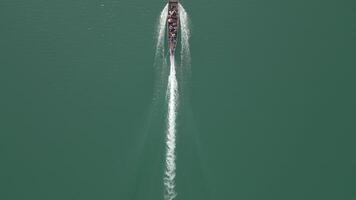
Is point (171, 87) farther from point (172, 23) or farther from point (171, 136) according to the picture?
point (172, 23)

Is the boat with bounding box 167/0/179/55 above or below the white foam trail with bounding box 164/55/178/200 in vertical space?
above

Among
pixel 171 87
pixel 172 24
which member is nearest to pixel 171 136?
pixel 171 87

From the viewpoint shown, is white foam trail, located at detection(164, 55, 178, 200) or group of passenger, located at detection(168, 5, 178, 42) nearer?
white foam trail, located at detection(164, 55, 178, 200)

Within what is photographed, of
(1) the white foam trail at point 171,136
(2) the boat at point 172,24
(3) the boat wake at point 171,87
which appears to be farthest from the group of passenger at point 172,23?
(1) the white foam trail at point 171,136

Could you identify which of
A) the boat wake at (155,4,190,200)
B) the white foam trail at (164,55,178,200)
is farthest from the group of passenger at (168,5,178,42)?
the white foam trail at (164,55,178,200)

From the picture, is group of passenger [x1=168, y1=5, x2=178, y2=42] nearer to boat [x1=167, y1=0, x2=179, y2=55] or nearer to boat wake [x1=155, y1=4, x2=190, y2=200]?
boat [x1=167, y1=0, x2=179, y2=55]

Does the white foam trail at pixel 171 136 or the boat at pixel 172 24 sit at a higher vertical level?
the boat at pixel 172 24

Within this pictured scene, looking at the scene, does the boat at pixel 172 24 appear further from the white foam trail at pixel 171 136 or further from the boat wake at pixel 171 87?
the white foam trail at pixel 171 136

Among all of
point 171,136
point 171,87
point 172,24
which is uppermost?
point 172,24

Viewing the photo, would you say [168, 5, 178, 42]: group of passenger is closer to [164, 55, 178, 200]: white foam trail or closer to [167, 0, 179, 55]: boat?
[167, 0, 179, 55]: boat
